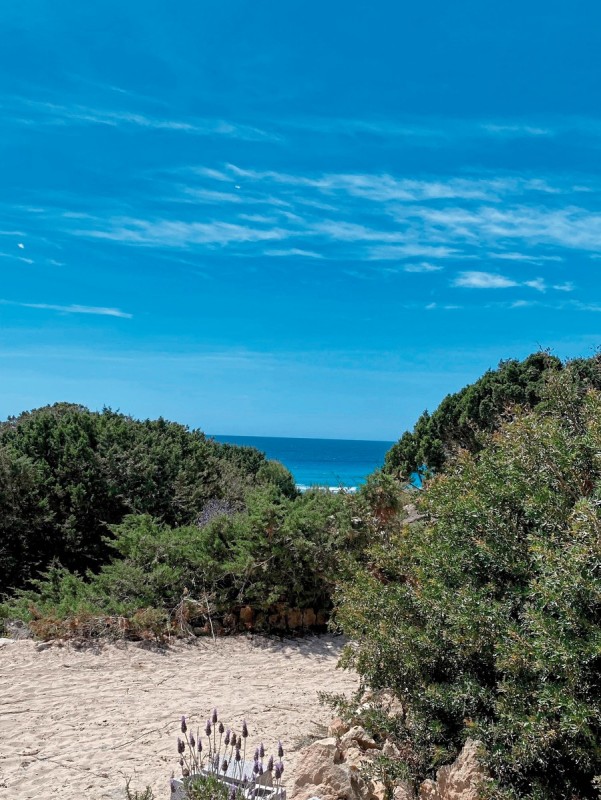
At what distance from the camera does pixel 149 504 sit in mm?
14859

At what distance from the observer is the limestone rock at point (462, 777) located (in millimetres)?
3504

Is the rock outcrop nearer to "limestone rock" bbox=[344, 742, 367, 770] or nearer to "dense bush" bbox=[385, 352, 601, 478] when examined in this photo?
"limestone rock" bbox=[344, 742, 367, 770]

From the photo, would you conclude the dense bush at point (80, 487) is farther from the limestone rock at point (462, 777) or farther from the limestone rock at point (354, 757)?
the limestone rock at point (462, 777)

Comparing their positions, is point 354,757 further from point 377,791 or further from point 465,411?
point 465,411

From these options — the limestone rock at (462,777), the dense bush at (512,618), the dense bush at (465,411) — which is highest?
the dense bush at (465,411)

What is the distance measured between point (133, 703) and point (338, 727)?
2.42 m

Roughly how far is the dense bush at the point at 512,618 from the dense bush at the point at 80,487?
30.3 feet

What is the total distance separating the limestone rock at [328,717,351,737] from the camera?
203 inches

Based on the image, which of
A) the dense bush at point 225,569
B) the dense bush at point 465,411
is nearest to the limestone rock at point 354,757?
the dense bush at point 225,569

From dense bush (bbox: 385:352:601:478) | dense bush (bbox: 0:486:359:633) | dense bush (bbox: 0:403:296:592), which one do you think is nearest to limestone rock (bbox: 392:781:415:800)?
dense bush (bbox: 0:486:359:633)

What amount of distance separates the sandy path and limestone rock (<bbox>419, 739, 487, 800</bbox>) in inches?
62.1

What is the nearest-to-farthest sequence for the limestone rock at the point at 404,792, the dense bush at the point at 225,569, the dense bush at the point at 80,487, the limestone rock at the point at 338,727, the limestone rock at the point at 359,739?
the limestone rock at the point at 404,792
the limestone rock at the point at 359,739
the limestone rock at the point at 338,727
the dense bush at the point at 225,569
the dense bush at the point at 80,487

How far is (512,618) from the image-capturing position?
3721 mm

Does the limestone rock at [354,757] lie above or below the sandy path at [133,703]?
above
